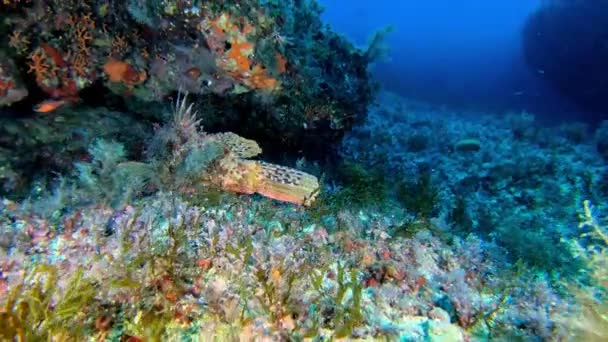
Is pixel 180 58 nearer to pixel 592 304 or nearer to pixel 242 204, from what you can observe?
pixel 242 204

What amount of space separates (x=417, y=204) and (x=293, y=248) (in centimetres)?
314

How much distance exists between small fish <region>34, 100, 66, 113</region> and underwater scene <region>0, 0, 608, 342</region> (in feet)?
0.11

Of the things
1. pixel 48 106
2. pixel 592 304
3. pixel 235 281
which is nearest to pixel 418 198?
pixel 592 304

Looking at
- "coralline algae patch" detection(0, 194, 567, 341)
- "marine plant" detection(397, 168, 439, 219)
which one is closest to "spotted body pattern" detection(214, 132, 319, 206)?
"coralline algae patch" detection(0, 194, 567, 341)

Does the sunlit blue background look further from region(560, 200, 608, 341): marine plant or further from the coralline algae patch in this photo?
region(560, 200, 608, 341): marine plant

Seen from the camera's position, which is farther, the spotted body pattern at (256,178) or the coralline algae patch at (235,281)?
the spotted body pattern at (256,178)

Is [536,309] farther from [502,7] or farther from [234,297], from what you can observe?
[502,7]

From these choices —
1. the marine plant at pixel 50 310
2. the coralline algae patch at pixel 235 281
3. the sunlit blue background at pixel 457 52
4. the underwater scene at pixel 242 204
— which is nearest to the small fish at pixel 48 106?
the underwater scene at pixel 242 204

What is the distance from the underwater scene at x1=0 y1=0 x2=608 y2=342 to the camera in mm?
2785

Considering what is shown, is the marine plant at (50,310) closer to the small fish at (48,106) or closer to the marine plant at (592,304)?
the small fish at (48,106)

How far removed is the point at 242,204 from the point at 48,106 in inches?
129

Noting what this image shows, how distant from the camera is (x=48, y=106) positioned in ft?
16.3

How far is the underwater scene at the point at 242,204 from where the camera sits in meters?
2.79

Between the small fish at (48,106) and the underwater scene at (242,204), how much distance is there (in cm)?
3
